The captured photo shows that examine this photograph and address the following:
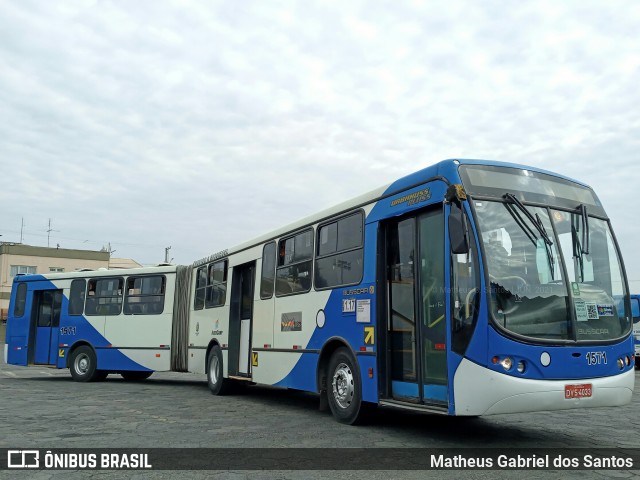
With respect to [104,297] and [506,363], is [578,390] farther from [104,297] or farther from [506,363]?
[104,297]

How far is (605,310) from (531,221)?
1.27 metres

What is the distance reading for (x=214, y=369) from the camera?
13641 mm

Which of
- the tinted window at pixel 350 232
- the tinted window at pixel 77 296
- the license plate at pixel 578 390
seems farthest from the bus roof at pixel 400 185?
the tinted window at pixel 77 296

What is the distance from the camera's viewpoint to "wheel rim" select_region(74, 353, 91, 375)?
16.8 meters

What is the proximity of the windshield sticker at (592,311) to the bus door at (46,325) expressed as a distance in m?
14.9

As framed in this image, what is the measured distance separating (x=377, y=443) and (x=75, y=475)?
3244 millimetres

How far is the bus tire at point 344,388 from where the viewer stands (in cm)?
816

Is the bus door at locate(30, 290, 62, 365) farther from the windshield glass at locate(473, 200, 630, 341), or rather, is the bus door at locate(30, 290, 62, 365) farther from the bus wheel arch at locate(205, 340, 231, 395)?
the windshield glass at locate(473, 200, 630, 341)

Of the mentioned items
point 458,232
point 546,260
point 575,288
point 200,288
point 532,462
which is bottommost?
point 532,462

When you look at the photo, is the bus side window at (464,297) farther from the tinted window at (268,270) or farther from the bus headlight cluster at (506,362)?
the tinted window at (268,270)

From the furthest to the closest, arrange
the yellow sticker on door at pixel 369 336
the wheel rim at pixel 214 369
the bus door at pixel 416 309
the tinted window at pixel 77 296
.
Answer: the tinted window at pixel 77 296 < the wheel rim at pixel 214 369 < the yellow sticker on door at pixel 369 336 < the bus door at pixel 416 309

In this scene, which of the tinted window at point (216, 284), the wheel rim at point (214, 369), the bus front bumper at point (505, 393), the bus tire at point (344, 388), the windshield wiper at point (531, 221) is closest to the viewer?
the bus front bumper at point (505, 393)

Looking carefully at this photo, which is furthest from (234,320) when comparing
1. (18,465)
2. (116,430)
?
(18,465)

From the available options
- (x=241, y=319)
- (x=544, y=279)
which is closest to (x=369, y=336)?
(x=544, y=279)
